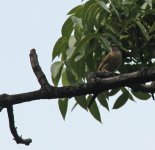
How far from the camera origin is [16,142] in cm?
311

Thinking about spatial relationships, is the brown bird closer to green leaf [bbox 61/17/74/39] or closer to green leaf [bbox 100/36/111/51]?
green leaf [bbox 100/36/111/51]

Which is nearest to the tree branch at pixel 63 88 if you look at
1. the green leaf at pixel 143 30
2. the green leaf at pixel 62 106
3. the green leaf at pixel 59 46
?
the green leaf at pixel 143 30

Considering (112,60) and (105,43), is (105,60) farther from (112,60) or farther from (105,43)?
(105,43)

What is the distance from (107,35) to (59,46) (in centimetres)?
56

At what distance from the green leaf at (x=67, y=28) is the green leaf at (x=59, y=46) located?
5 centimetres

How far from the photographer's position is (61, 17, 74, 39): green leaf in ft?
14.1

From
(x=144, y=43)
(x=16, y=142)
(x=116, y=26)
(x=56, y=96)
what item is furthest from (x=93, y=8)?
(x=16, y=142)

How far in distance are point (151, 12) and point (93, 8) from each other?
0.44 metres

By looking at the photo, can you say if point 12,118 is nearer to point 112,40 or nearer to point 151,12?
point 112,40

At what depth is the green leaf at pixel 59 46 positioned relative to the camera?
4273 millimetres

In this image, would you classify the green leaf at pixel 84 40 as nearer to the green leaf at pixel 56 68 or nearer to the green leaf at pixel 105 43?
the green leaf at pixel 105 43

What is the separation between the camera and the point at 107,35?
3.88m

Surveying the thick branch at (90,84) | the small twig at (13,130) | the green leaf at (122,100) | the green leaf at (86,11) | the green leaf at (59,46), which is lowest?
the green leaf at (122,100)

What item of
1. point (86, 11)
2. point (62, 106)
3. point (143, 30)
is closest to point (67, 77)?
point (62, 106)
